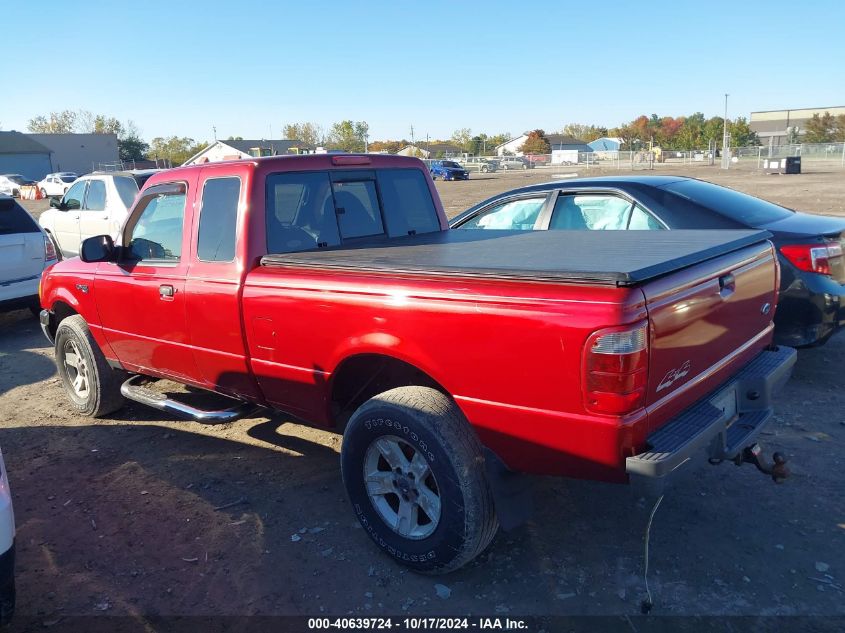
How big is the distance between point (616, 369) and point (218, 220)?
8.95 ft

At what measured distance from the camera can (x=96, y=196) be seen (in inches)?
457

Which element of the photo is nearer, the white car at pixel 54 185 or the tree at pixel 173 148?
the white car at pixel 54 185

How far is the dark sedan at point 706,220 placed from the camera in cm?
521

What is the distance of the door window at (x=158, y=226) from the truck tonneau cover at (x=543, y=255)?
40.1 inches

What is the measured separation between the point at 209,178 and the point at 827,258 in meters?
4.63

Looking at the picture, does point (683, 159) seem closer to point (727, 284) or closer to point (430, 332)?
point (727, 284)

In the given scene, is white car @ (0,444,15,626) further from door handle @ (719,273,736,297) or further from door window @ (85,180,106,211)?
door window @ (85,180,106,211)

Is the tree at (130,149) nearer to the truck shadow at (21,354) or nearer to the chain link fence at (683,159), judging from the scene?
the chain link fence at (683,159)

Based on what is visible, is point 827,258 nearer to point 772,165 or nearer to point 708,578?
point 708,578

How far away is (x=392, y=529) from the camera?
11.1ft

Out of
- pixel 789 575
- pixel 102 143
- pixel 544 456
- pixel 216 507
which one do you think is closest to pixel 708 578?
pixel 789 575

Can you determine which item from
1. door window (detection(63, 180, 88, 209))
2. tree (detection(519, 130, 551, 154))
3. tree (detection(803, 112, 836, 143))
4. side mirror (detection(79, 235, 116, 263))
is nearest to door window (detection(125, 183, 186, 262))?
side mirror (detection(79, 235, 116, 263))

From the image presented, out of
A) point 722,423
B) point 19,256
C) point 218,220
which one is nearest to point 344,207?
point 218,220

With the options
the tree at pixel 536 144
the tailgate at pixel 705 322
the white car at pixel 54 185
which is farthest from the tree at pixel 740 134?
the tailgate at pixel 705 322
